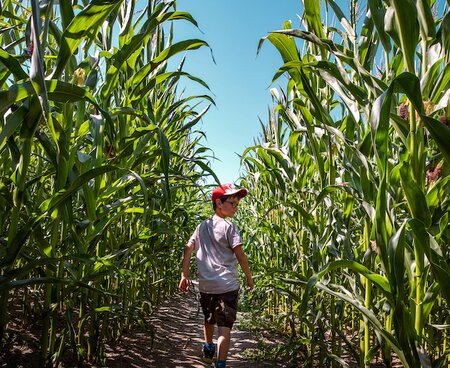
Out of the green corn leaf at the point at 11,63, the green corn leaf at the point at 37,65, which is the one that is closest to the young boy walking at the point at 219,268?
the green corn leaf at the point at 11,63

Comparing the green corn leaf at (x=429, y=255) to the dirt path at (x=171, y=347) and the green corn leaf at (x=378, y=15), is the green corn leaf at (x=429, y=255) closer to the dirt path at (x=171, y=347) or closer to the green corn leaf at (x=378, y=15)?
the green corn leaf at (x=378, y=15)

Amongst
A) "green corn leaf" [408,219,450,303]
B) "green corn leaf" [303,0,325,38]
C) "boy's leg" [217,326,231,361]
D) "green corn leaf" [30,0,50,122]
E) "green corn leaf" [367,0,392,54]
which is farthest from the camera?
"boy's leg" [217,326,231,361]

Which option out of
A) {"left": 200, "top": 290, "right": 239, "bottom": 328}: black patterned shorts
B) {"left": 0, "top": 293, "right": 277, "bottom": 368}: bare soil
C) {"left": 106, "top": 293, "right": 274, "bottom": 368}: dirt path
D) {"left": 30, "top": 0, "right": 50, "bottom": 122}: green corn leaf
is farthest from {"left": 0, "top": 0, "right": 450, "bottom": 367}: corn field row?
{"left": 200, "top": 290, "right": 239, "bottom": 328}: black patterned shorts

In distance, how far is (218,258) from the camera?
2488mm

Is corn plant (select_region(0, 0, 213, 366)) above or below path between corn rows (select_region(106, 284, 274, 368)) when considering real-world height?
above

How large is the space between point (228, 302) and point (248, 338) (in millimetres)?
997

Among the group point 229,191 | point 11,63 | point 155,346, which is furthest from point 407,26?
point 155,346

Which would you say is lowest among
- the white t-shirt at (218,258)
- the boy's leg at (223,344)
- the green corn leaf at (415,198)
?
the boy's leg at (223,344)

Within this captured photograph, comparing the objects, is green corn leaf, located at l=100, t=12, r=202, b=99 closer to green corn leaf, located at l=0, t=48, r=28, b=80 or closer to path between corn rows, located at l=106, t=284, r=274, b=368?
green corn leaf, located at l=0, t=48, r=28, b=80

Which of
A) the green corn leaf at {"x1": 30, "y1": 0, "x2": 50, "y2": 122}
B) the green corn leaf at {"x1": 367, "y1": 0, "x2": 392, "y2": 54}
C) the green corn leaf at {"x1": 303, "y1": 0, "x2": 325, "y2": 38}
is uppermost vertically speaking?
the green corn leaf at {"x1": 303, "y1": 0, "x2": 325, "y2": 38}

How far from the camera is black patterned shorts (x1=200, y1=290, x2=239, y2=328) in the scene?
232cm

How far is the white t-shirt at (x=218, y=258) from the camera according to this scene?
2430mm

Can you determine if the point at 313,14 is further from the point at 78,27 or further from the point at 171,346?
the point at 171,346

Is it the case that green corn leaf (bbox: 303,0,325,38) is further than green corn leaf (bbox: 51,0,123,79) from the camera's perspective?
Yes
